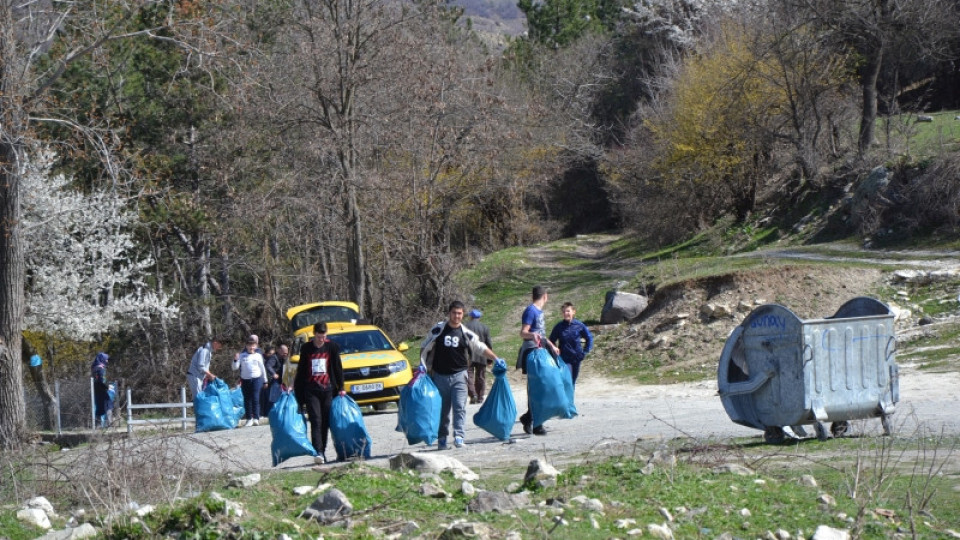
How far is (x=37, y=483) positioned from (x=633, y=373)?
12890mm

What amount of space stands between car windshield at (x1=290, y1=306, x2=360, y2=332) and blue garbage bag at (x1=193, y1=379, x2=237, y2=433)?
13.4ft

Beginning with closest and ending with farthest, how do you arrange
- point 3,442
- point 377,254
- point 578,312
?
1. point 3,442
2. point 578,312
3. point 377,254

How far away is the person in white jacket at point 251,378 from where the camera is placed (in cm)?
1956

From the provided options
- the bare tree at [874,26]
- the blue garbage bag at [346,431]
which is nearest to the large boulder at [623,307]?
the bare tree at [874,26]

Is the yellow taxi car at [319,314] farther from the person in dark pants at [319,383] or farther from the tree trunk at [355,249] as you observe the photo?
the person in dark pants at [319,383]

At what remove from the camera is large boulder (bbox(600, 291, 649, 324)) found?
968 inches

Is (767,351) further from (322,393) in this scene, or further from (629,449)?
(322,393)

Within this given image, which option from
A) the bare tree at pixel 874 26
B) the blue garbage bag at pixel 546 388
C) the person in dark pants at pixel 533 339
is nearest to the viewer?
the blue garbage bag at pixel 546 388

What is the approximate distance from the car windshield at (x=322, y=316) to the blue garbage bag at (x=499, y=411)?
1126 centimetres

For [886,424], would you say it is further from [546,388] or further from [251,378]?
[251,378]

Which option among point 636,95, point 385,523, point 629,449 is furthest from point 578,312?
point 636,95

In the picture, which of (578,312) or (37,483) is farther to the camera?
(578,312)

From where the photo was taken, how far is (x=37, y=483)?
421 inches

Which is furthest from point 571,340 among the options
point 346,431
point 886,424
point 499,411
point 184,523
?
point 184,523
